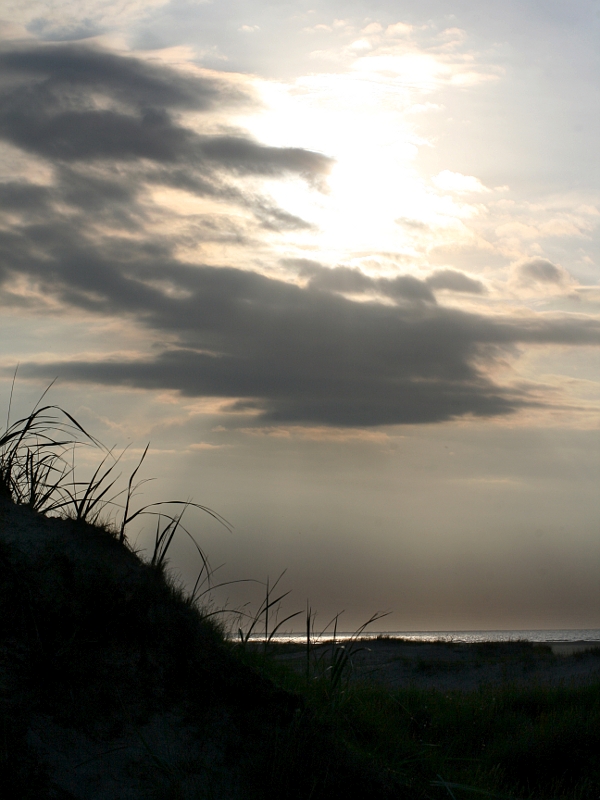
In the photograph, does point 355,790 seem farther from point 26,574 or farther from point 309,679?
point 26,574

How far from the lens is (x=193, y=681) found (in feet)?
17.8

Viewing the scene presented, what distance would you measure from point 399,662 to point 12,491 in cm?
1421

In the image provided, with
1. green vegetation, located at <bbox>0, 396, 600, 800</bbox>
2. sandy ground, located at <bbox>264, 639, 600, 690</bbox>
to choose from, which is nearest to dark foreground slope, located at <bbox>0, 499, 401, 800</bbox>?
green vegetation, located at <bbox>0, 396, 600, 800</bbox>

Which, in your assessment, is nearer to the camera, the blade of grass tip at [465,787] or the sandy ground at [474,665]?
the blade of grass tip at [465,787]

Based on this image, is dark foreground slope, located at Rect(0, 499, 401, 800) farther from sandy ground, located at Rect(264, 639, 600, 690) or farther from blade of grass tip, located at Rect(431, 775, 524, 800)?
sandy ground, located at Rect(264, 639, 600, 690)

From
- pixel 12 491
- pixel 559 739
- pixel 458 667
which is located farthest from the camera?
pixel 458 667

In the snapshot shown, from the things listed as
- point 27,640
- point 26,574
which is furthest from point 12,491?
point 27,640

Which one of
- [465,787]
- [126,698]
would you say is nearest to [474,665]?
[465,787]

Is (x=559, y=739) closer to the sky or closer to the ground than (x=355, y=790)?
closer to the ground

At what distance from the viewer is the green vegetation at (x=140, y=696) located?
4.57 meters

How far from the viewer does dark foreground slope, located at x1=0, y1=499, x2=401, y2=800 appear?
14.8 feet

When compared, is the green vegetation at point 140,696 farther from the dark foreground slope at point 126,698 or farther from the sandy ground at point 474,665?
the sandy ground at point 474,665

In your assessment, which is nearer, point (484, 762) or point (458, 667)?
point (484, 762)

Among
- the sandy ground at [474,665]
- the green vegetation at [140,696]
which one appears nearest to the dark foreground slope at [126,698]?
the green vegetation at [140,696]
